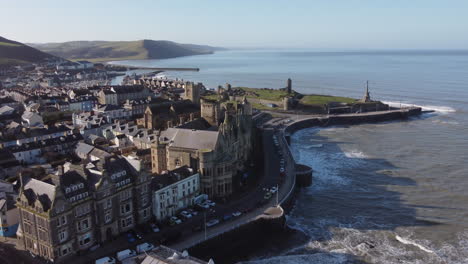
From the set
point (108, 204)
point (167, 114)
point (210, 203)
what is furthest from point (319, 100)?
point (108, 204)

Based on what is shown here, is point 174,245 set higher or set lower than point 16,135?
lower

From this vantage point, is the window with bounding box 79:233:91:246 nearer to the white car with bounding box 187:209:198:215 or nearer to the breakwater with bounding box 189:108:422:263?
the breakwater with bounding box 189:108:422:263

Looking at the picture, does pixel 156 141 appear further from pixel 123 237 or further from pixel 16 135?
pixel 16 135

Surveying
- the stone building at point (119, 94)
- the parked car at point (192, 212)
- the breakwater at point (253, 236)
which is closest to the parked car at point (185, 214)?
the parked car at point (192, 212)

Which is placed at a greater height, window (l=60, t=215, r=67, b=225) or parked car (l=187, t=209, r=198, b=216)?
window (l=60, t=215, r=67, b=225)

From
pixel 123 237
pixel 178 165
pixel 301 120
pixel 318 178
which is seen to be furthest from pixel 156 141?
pixel 301 120

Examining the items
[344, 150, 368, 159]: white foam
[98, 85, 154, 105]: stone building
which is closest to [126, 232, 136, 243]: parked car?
[344, 150, 368, 159]: white foam
